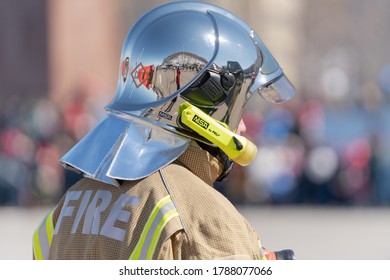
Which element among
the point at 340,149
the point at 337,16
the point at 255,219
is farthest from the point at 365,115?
the point at 337,16

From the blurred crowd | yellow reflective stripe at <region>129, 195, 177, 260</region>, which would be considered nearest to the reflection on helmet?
yellow reflective stripe at <region>129, 195, 177, 260</region>

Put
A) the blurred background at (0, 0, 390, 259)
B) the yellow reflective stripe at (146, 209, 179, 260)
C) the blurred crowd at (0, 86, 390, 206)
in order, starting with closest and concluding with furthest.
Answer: the yellow reflective stripe at (146, 209, 179, 260) < the blurred background at (0, 0, 390, 259) < the blurred crowd at (0, 86, 390, 206)

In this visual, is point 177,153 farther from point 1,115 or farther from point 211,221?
point 1,115

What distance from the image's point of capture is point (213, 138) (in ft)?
10.6

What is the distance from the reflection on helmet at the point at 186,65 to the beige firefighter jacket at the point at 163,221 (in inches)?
6.1

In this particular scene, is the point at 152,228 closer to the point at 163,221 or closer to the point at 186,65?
the point at 163,221

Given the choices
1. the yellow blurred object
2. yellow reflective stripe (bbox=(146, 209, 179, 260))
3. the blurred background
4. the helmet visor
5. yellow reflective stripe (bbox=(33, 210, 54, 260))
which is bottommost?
the blurred background

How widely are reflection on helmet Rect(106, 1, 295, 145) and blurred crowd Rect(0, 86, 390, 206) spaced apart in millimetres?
13159

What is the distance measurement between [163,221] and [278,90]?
2.64ft

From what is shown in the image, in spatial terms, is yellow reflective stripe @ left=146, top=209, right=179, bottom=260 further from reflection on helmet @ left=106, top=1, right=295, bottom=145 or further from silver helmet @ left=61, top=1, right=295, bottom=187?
reflection on helmet @ left=106, top=1, right=295, bottom=145

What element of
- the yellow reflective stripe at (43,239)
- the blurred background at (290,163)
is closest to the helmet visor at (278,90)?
the yellow reflective stripe at (43,239)

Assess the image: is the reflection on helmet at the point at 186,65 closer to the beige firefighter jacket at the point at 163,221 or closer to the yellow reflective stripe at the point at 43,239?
the beige firefighter jacket at the point at 163,221

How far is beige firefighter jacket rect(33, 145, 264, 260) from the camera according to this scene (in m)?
2.98
